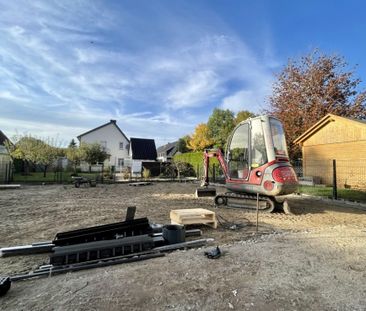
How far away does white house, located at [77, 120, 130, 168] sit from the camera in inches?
1623

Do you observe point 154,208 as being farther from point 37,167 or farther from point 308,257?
point 37,167

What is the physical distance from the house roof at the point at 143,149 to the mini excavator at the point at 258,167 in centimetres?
3359

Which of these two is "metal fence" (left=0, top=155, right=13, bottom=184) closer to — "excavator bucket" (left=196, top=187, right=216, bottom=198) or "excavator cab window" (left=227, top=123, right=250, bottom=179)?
"excavator bucket" (left=196, top=187, right=216, bottom=198)

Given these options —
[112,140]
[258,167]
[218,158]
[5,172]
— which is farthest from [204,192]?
[112,140]

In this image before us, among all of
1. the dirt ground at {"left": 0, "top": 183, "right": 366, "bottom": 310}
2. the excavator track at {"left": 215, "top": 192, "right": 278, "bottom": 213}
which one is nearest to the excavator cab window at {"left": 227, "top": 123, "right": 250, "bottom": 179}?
the excavator track at {"left": 215, "top": 192, "right": 278, "bottom": 213}

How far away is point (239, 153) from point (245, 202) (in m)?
1.88

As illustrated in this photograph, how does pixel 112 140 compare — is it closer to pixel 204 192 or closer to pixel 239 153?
pixel 204 192

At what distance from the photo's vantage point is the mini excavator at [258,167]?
8.64m

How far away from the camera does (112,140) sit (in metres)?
42.9

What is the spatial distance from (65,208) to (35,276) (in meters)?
5.65

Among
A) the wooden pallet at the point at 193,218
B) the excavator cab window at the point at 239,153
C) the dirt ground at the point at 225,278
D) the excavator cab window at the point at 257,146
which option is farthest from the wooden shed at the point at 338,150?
the wooden pallet at the point at 193,218

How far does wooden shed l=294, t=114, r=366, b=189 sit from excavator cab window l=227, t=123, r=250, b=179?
31.2 ft

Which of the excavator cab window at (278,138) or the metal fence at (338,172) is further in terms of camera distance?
the metal fence at (338,172)

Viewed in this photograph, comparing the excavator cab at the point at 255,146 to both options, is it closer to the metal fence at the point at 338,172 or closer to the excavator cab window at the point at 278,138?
the excavator cab window at the point at 278,138
